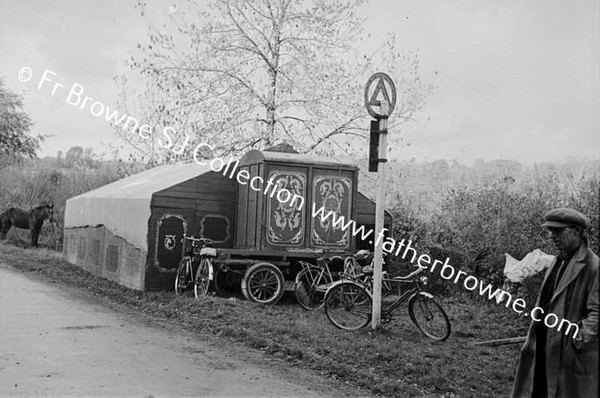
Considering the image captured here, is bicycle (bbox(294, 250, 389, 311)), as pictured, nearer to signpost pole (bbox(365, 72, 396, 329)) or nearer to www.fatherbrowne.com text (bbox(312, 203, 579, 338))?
www.fatherbrowne.com text (bbox(312, 203, 579, 338))

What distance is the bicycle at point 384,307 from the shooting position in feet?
36.9

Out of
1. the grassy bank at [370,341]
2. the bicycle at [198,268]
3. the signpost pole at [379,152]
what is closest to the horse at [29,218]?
the grassy bank at [370,341]

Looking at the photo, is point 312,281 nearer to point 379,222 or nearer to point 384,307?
point 384,307

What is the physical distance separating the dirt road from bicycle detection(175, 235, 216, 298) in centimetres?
234

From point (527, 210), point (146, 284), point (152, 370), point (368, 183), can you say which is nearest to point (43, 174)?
point (368, 183)

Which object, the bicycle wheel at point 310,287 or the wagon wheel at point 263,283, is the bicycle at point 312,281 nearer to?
the bicycle wheel at point 310,287

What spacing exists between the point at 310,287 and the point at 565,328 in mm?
9605

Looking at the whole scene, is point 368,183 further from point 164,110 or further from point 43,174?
point 43,174

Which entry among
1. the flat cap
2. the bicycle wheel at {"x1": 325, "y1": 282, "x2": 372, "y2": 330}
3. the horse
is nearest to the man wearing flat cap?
the flat cap

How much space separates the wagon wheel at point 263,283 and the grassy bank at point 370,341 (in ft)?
1.30

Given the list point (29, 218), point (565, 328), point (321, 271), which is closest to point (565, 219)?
point (565, 328)

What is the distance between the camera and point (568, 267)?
5516 mm

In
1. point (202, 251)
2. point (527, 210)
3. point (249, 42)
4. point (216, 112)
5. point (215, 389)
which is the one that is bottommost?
point (215, 389)

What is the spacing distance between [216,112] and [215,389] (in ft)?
55.3
